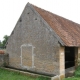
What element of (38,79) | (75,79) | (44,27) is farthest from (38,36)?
(75,79)

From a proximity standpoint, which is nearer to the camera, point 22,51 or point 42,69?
point 42,69

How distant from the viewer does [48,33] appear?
46.8 ft

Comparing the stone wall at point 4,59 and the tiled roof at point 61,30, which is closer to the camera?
the tiled roof at point 61,30

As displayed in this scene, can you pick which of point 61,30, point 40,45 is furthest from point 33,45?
point 61,30

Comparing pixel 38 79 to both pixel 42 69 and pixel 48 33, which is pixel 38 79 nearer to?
pixel 42 69

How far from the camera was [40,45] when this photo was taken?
14914mm

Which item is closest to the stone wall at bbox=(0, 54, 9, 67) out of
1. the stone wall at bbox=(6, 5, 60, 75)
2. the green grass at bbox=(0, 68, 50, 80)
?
the stone wall at bbox=(6, 5, 60, 75)

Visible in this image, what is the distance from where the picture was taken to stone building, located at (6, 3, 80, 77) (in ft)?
44.9

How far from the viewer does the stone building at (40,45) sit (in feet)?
44.9

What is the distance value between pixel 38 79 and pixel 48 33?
4.40 meters

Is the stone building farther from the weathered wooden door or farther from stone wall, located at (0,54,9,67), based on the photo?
stone wall, located at (0,54,9,67)

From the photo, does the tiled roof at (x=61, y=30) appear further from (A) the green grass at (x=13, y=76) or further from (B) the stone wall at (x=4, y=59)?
(B) the stone wall at (x=4, y=59)

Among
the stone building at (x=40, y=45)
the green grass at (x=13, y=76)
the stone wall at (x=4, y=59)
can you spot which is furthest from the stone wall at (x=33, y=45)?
the green grass at (x=13, y=76)

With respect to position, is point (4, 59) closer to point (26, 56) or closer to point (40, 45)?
point (26, 56)
